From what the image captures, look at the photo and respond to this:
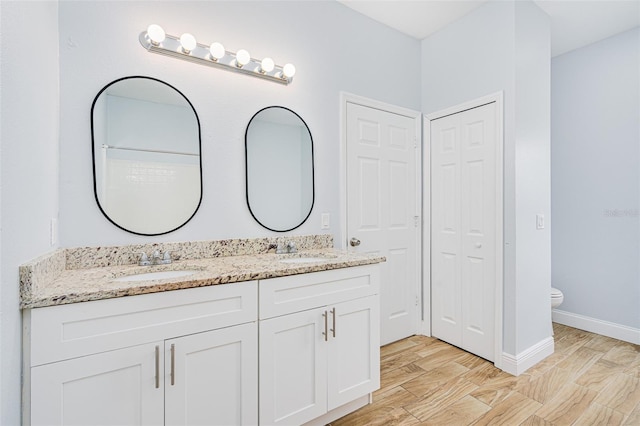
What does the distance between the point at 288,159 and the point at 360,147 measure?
0.67m

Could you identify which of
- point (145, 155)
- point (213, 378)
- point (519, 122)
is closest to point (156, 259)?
point (145, 155)

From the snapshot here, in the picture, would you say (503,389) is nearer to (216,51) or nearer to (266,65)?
(266,65)

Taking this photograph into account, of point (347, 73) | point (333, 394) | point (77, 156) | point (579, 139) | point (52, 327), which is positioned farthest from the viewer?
point (579, 139)

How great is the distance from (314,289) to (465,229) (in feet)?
5.23

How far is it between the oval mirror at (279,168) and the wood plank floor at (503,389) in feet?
4.20

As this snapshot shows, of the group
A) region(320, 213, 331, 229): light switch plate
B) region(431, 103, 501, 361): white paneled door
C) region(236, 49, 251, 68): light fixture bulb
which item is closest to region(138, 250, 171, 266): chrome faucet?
region(320, 213, 331, 229): light switch plate

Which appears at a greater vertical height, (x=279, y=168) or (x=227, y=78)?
(x=227, y=78)

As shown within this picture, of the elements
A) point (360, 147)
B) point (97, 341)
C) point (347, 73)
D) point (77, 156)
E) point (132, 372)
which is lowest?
point (132, 372)

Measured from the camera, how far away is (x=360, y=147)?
8.22 feet

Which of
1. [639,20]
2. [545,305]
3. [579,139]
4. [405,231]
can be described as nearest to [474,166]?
[405,231]

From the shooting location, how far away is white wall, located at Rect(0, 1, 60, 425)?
0.89 metres

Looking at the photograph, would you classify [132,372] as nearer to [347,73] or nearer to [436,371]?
[436,371]

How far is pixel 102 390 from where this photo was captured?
1.09m

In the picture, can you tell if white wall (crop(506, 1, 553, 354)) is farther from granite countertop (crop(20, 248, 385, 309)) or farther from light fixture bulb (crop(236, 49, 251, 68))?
light fixture bulb (crop(236, 49, 251, 68))
